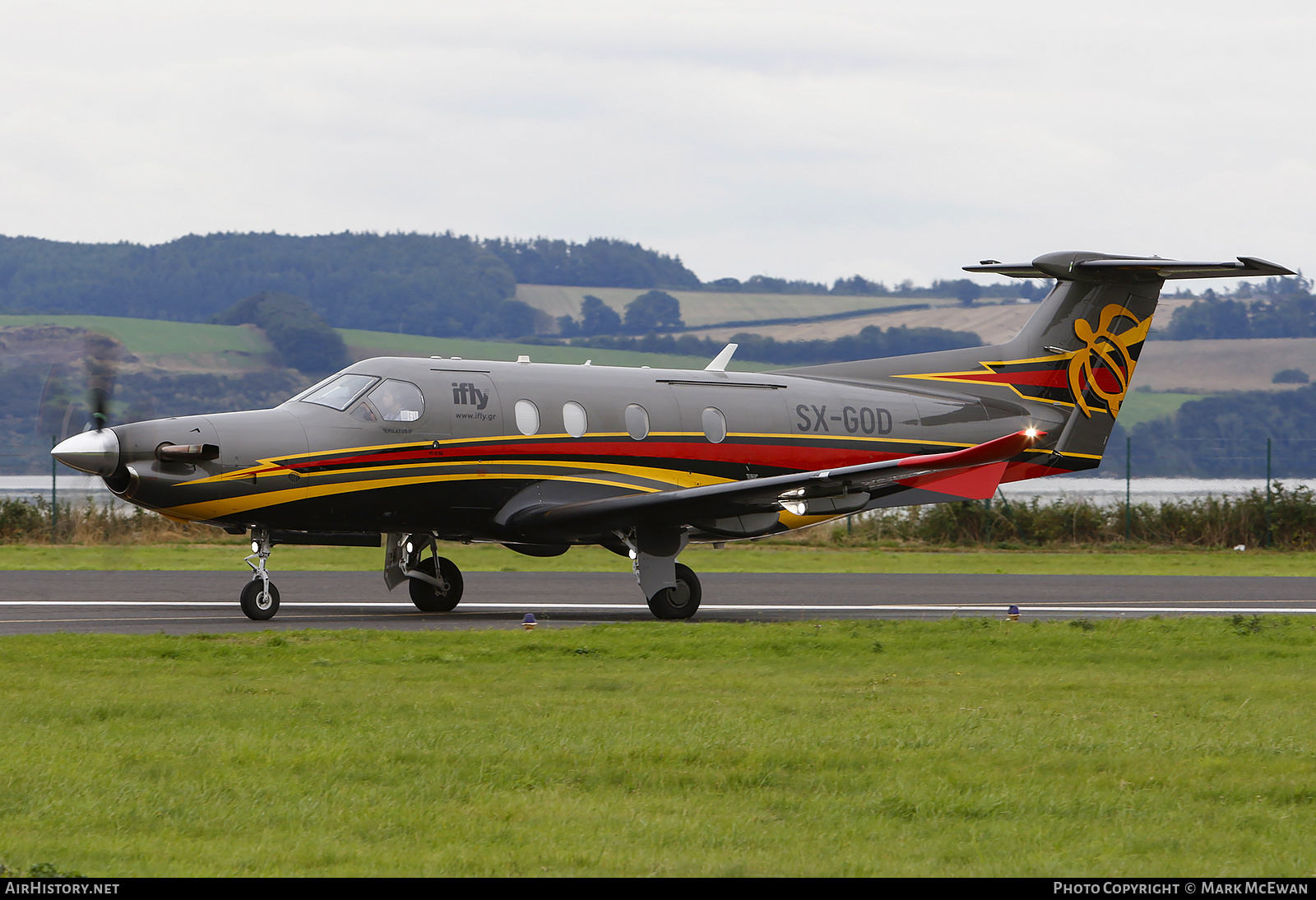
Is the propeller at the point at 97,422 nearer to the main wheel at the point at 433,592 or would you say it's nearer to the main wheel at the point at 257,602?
the main wheel at the point at 257,602

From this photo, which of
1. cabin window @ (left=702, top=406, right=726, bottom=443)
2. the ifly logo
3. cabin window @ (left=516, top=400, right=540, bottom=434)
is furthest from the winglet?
the ifly logo

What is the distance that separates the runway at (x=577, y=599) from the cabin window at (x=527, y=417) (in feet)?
7.99

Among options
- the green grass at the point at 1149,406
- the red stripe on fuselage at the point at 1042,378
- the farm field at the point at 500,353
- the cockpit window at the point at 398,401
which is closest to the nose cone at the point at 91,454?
the cockpit window at the point at 398,401

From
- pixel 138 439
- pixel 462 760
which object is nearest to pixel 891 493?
pixel 138 439

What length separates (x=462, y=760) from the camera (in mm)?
8133

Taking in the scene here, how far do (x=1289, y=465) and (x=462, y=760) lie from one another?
43302 mm

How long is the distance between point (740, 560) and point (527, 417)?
1378cm

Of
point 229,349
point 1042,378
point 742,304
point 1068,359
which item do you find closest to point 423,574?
point 1042,378

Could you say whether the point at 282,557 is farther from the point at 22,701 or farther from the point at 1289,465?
the point at 1289,465

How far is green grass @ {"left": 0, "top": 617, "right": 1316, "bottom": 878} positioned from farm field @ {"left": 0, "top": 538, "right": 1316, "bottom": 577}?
14515mm

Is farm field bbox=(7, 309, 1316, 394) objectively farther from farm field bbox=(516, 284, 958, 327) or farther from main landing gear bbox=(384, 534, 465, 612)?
main landing gear bbox=(384, 534, 465, 612)

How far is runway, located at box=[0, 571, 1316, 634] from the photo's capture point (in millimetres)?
17266

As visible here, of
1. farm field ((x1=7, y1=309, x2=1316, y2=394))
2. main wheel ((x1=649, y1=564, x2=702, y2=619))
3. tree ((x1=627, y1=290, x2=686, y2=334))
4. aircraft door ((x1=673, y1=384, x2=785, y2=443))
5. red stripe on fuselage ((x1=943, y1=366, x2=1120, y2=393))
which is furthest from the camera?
tree ((x1=627, y1=290, x2=686, y2=334))

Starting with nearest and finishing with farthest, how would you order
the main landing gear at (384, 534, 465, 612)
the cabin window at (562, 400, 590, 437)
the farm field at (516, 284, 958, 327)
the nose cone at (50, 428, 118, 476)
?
the nose cone at (50, 428, 118, 476) < the cabin window at (562, 400, 590, 437) < the main landing gear at (384, 534, 465, 612) < the farm field at (516, 284, 958, 327)
